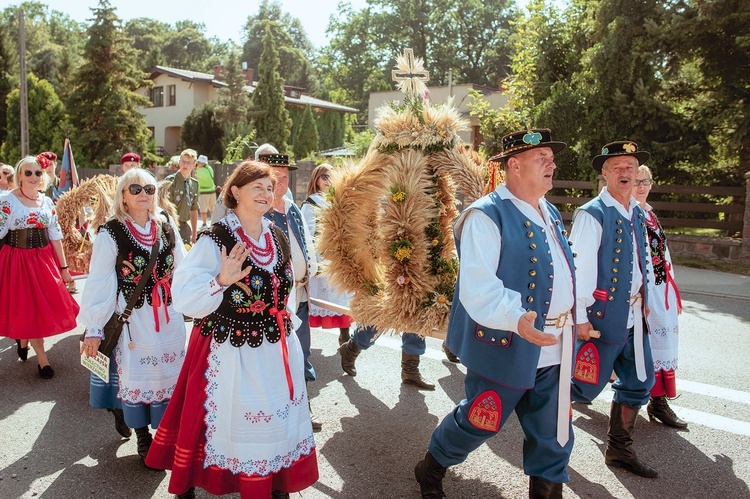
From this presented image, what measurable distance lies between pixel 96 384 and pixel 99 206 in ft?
4.68

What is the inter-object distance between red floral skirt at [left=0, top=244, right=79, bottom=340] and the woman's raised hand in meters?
3.66

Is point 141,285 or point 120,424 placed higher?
point 141,285

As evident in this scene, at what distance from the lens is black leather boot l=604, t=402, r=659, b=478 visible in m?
4.11

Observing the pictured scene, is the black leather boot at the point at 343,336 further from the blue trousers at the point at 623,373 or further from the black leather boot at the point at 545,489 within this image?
the black leather boot at the point at 545,489

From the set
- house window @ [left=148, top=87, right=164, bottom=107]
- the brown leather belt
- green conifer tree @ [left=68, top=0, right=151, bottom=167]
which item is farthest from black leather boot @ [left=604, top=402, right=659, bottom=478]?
house window @ [left=148, top=87, right=164, bottom=107]

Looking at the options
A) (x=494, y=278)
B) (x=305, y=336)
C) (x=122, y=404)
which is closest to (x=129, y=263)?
(x=122, y=404)

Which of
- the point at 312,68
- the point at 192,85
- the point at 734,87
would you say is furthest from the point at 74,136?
the point at 312,68

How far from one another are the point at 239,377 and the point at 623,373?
2.50 meters

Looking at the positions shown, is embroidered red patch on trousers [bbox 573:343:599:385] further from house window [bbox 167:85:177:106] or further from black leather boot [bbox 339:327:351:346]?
house window [bbox 167:85:177:106]

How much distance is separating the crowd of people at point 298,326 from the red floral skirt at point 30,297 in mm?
1951

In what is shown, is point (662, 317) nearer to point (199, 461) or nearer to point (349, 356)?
point (349, 356)

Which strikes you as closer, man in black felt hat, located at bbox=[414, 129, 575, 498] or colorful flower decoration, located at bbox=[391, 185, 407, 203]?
man in black felt hat, located at bbox=[414, 129, 575, 498]

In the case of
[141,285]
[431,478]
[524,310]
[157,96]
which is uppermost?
[157,96]

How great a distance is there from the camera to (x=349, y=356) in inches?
233
